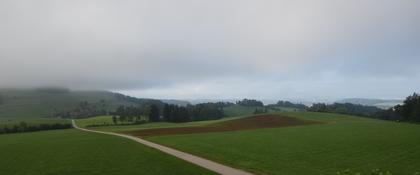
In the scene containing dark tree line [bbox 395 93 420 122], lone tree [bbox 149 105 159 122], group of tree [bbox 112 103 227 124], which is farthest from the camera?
lone tree [bbox 149 105 159 122]

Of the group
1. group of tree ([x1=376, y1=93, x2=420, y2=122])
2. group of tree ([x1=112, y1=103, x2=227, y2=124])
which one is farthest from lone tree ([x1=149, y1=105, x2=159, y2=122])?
group of tree ([x1=376, y1=93, x2=420, y2=122])

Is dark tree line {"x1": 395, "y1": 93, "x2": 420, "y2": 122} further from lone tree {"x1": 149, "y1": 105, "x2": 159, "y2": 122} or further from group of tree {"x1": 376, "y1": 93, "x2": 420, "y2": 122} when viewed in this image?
lone tree {"x1": 149, "y1": 105, "x2": 159, "y2": 122}

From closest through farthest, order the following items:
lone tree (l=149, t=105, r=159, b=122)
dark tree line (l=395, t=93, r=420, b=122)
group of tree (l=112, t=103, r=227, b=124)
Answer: dark tree line (l=395, t=93, r=420, b=122), group of tree (l=112, t=103, r=227, b=124), lone tree (l=149, t=105, r=159, b=122)

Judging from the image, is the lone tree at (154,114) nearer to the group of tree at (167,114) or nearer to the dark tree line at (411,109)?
the group of tree at (167,114)

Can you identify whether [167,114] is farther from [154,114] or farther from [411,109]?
[411,109]

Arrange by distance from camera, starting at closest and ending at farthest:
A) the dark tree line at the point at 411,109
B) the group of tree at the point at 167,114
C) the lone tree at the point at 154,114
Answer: the dark tree line at the point at 411,109
the group of tree at the point at 167,114
the lone tree at the point at 154,114

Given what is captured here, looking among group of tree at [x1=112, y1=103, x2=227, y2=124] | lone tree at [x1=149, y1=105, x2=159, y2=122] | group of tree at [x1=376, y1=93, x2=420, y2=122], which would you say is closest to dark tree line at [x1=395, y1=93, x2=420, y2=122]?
group of tree at [x1=376, y1=93, x2=420, y2=122]

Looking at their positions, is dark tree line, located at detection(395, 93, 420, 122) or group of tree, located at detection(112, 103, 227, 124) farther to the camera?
group of tree, located at detection(112, 103, 227, 124)

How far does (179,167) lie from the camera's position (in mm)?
26328

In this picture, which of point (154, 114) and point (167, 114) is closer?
point (167, 114)

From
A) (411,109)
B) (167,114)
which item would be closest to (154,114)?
(167,114)

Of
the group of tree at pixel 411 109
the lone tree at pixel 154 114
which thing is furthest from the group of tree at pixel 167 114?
the group of tree at pixel 411 109

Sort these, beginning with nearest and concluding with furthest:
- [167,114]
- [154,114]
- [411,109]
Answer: [411,109] → [167,114] → [154,114]

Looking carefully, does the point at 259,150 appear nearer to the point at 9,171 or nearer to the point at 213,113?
the point at 9,171
